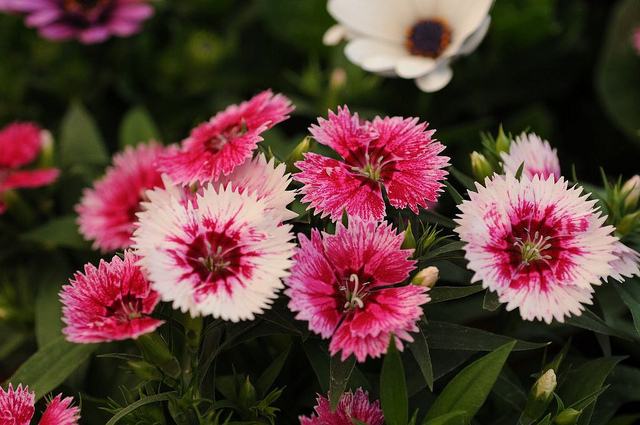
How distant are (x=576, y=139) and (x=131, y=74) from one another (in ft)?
2.80

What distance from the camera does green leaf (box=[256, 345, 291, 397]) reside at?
0.69m

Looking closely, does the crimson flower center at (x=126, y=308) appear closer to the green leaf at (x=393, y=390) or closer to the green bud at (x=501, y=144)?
the green leaf at (x=393, y=390)

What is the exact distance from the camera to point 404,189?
2.20 feet

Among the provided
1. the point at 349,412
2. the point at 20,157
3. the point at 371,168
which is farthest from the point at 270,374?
the point at 20,157

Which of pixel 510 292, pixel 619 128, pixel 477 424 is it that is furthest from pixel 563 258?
pixel 619 128

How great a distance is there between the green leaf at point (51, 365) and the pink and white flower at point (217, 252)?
21 cm

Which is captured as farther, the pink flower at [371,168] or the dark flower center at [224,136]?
the dark flower center at [224,136]

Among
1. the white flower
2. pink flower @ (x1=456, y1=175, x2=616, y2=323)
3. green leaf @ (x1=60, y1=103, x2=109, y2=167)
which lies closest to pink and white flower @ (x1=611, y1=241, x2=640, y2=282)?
pink flower @ (x1=456, y1=175, x2=616, y2=323)

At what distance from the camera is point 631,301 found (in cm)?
71

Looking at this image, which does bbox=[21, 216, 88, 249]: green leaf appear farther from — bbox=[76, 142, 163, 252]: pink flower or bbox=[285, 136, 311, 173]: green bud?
bbox=[285, 136, 311, 173]: green bud

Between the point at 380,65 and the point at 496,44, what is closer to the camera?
the point at 380,65

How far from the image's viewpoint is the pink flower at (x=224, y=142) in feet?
2.33

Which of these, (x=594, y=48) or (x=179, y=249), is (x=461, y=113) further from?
(x=179, y=249)

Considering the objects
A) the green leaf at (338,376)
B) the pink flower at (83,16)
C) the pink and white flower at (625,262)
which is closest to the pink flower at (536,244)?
the pink and white flower at (625,262)
